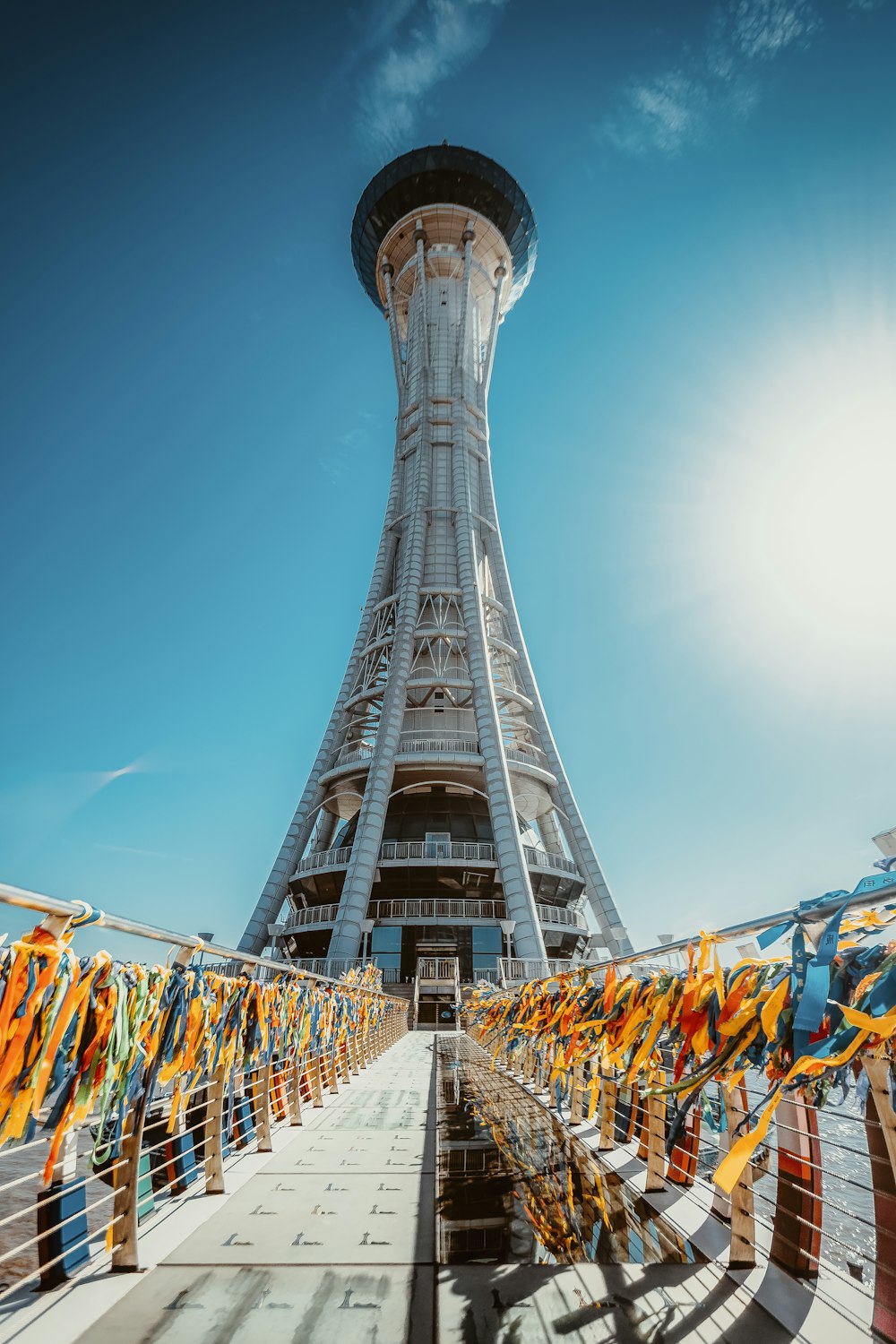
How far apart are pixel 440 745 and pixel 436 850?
185 inches

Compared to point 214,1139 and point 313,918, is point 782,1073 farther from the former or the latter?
point 313,918

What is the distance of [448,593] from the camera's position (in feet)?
114

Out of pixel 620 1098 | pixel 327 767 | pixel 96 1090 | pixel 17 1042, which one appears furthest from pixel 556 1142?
pixel 327 767

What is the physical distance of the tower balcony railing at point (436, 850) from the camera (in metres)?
28.0

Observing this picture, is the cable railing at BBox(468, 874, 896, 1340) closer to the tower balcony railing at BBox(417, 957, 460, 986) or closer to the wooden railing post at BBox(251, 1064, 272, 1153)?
the wooden railing post at BBox(251, 1064, 272, 1153)

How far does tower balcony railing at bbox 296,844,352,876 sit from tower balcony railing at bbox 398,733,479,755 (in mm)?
4879

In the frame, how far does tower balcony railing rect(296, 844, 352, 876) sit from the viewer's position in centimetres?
2731

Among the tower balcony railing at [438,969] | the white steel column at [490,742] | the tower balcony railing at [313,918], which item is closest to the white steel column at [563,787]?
the white steel column at [490,742]

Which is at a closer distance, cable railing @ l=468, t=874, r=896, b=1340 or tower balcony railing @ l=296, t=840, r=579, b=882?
cable railing @ l=468, t=874, r=896, b=1340

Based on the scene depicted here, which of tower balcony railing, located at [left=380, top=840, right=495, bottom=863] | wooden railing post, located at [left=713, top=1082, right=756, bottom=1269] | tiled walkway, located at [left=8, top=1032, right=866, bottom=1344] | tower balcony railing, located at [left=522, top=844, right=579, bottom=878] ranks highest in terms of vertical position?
tower balcony railing, located at [left=380, top=840, right=495, bottom=863]

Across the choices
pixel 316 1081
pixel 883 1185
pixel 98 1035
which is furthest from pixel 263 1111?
pixel 883 1185

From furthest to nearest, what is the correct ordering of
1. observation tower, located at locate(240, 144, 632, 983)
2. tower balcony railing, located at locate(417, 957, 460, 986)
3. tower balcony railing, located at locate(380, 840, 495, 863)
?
tower balcony railing, located at locate(380, 840, 495, 863) < observation tower, located at locate(240, 144, 632, 983) < tower balcony railing, located at locate(417, 957, 460, 986)

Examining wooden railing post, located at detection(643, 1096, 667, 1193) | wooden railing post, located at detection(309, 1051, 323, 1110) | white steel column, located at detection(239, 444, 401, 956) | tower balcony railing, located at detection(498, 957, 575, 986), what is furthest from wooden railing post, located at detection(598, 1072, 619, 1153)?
white steel column, located at detection(239, 444, 401, 956)

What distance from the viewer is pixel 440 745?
3011 cm
